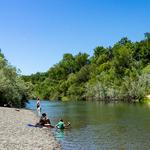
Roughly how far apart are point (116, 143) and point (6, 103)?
49089 millimetres

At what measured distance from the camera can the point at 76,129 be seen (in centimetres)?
4791

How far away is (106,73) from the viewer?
181875 mm

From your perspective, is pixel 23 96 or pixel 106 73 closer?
pixel 23 96

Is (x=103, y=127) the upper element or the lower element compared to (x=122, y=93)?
lower

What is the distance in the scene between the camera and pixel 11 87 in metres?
79.3

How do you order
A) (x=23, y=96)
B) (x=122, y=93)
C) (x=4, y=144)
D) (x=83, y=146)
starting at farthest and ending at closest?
(x=122, y=93) < (x=23, y=96) < (x=83, y=146) < (x=4, y=144)

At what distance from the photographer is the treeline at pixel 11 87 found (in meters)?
77.9

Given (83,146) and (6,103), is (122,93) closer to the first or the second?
(6,103)

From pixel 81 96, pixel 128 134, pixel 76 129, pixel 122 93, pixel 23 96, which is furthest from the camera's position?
pixel 81 96

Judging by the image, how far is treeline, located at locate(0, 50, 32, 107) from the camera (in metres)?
77.9

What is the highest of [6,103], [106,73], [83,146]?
[106,73]

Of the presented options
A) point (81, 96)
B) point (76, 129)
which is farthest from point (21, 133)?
point (81, 96)

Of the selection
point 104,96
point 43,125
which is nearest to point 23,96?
point 43,125

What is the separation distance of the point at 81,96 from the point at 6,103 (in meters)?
114
